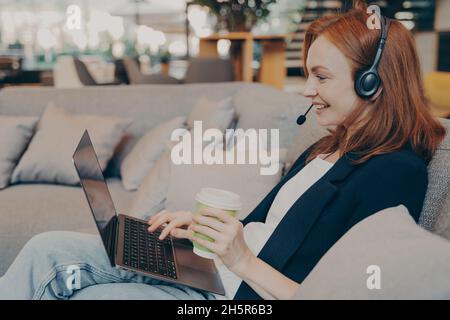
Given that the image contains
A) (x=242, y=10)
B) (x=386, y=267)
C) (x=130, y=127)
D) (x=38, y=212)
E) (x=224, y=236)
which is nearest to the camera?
(x=386, y=267)

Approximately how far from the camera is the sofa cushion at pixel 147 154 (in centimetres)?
220

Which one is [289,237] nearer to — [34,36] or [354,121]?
[354,121]

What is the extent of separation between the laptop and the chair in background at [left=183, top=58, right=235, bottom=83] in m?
3.11

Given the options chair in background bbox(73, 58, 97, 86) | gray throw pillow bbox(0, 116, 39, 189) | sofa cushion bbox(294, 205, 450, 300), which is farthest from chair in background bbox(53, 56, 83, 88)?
sofa cushion bbox(294, 205, 450, 300)

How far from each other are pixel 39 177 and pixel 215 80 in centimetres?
239

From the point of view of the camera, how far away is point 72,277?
1.13m

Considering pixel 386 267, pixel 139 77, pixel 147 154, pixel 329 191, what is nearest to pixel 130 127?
pixel 147 154

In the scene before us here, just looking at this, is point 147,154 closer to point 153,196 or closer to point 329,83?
point 153,196

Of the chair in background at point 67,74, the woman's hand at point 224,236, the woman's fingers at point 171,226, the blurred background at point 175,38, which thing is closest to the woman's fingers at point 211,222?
the woman's hand at point 224,236

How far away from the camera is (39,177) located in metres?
2.23

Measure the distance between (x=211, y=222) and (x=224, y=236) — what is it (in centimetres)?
3

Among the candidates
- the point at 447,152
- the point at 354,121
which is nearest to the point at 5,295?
the point at 354,121

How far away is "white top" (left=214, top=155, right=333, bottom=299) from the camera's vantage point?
45.2 inches

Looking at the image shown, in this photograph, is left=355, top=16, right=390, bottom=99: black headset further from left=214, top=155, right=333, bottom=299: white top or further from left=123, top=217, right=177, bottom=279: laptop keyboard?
left=123, top=217, right=177, bottom=279: laptop keyboard
